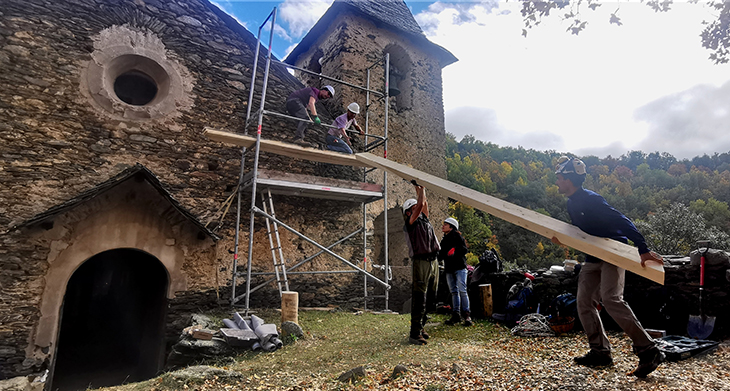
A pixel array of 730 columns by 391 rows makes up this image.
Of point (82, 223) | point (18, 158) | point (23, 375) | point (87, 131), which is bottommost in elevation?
point (23, 375)

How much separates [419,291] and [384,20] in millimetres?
8830

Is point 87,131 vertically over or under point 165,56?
under

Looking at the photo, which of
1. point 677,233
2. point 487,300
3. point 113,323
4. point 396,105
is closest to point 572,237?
point 487,300

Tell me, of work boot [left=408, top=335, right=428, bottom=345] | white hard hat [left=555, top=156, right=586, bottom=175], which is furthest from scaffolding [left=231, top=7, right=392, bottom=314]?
white hard hat [left=555, top=156, right=586, bottom=175]

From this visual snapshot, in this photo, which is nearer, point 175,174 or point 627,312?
point 627,312

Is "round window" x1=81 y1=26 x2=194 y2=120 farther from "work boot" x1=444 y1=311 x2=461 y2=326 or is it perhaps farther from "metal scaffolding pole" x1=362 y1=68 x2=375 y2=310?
"work boot" x1=444 y1=311 x2=461 y2=326

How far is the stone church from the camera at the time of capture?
5.89 metres

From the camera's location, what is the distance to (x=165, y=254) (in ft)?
22.3

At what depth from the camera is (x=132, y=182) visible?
21.6ft

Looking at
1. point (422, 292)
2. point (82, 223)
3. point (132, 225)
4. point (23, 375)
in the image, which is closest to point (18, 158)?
point (82, 223)

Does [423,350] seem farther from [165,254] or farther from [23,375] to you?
[23,375]

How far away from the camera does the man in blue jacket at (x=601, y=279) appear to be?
3.07m

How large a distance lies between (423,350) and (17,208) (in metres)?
6.27

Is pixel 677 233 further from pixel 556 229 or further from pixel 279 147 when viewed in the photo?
pixel 556 229
